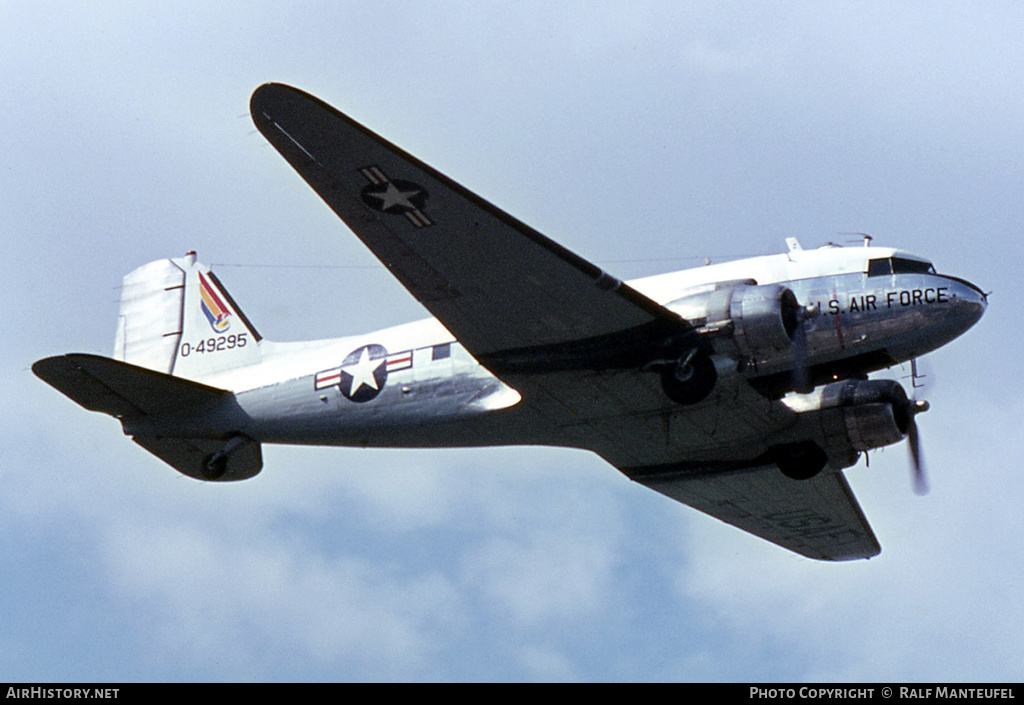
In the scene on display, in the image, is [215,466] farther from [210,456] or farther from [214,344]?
[214,344]

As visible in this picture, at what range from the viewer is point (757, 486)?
23656 mm

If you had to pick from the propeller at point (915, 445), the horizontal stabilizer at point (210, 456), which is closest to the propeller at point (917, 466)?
the propeller at point (915, 445)

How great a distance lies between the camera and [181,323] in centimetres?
2556

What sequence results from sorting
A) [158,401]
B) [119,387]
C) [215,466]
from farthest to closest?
1. [215,466]
2. [158,401]
3. [119,387]

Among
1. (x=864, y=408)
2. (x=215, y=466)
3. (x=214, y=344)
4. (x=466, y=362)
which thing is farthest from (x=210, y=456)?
(x=864, y=408)

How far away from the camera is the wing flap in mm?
23422

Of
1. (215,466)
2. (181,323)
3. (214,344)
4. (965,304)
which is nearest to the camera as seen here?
(965,304)

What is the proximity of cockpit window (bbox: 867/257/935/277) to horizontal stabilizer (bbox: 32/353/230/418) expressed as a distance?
11034 millimetres

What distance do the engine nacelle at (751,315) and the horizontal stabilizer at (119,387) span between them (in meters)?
8.81

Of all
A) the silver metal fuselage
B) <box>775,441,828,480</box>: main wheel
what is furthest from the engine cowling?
the silver metal fuselage

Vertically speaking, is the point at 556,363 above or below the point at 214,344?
below

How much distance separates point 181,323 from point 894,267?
1360 centimetres

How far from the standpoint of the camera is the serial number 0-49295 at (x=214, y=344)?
24.5 metres

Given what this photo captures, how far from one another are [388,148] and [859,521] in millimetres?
12361
